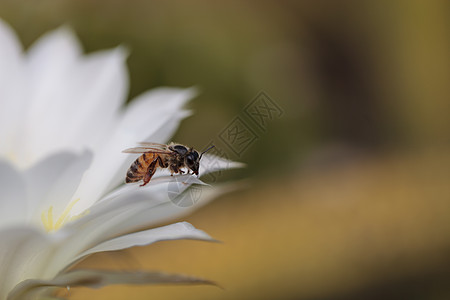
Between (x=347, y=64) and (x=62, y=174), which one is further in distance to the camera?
(x=347, y=64)

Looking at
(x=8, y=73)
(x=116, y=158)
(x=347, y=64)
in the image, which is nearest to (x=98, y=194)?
(x=116, y=158)

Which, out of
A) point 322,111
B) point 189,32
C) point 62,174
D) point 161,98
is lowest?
Answer: point 62,174

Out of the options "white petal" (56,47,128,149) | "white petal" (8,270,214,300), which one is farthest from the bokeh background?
"white petal" (8,270,214,300)

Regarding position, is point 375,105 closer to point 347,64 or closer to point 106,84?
point 347,64

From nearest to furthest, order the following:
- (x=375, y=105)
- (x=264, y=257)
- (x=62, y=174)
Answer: (x=62, y=174) < (x=264, y=257) < (x=375, y=105)

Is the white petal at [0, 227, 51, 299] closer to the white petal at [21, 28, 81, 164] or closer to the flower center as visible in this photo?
the flower center

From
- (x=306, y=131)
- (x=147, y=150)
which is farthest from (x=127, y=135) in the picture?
(x=306, y=131)

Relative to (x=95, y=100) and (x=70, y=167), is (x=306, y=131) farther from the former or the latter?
(x=70, y=167)
